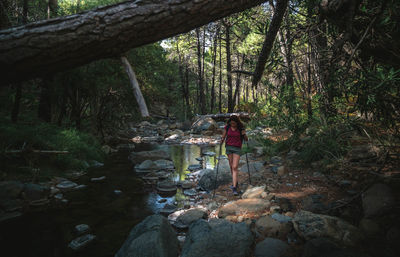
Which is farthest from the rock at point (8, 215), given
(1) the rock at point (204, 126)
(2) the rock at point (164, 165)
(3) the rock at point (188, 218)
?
(1) the rock at point (204, 126)

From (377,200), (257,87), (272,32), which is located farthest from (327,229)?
(272,32)

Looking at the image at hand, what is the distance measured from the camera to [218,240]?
2.87 m

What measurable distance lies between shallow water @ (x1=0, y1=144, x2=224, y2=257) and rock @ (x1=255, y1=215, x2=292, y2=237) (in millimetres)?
2253

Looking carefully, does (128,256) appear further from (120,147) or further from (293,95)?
(120,147)

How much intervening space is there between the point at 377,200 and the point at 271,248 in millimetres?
1561

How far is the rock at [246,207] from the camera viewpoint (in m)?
4.04

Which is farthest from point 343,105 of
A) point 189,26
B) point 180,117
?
point 180,117

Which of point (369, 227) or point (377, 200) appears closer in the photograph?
point (369, 227)

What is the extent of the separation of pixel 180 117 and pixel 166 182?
22655 mm

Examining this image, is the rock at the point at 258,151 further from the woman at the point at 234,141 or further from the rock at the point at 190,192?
the rock at the point at 190,192

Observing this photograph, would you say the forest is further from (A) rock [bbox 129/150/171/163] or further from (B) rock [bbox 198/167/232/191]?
(B) rock [bbox 198/167/232/191]

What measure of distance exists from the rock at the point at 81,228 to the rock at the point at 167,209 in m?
1.45

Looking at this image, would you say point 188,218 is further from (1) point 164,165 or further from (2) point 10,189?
(1) point 164,165

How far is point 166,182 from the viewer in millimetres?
6762
